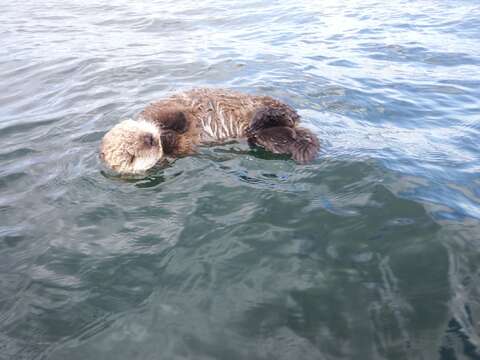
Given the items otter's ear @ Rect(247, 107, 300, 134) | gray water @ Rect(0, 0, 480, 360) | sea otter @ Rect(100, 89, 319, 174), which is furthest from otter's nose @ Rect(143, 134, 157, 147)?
otter's ear @ Rect(247, 107, 300, 134)

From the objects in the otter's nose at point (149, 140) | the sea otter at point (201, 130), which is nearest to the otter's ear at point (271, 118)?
the sea otter at point (201, 130)

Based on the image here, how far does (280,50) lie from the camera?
9656mm

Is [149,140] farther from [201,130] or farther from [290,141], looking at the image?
[290,141]

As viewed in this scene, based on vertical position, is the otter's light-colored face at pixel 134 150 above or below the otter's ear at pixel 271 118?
below

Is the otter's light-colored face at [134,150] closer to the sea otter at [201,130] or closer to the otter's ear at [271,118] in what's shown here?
the sea otter at [201,130]

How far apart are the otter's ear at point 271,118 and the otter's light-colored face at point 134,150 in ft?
3.74

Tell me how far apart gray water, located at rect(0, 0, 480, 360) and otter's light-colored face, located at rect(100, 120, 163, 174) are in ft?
0.66

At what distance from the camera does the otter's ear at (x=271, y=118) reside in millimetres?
4715

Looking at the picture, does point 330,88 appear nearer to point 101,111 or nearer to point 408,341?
point 101,111

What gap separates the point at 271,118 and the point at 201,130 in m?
0.92

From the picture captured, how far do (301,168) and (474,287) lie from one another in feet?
6.41

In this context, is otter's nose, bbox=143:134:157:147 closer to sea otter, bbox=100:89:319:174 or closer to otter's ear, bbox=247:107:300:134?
sea otter, bbox=100:89:319:174

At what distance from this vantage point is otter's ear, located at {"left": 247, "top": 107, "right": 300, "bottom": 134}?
15.5ft

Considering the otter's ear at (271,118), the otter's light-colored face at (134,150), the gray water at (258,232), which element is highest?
the otter's ear at (271,118)
